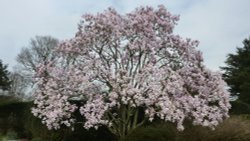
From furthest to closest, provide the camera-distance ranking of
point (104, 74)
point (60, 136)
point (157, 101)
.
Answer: point (60, 136), point (104, 74), point (157, 101)

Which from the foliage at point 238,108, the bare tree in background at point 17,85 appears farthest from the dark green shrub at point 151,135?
the bare tree in background at point 17,85

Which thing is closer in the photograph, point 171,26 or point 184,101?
point 184,101

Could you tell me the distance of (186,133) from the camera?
468 inches

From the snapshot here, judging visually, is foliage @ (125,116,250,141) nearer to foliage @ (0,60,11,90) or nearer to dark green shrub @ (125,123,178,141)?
dark green shrub @ (125,123,178,141)

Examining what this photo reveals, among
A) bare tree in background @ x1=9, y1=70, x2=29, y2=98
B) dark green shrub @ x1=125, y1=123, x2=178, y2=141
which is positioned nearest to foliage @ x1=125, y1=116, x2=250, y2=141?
dark green shrub @ x1=125, y1=123, x2=178, y2=141

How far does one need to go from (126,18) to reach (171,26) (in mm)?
1376

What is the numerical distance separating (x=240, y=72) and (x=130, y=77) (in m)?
25.0

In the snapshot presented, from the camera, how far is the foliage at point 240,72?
32.0 m

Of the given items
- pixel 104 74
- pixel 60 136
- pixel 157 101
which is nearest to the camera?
pixel 157 101

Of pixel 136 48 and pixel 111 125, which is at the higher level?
pixel 136 48

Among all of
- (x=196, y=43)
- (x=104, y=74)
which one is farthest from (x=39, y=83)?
(x=196, y=43)

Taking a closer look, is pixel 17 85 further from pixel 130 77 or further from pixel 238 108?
pixel 130 77

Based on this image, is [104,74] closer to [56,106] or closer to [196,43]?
[56,106]

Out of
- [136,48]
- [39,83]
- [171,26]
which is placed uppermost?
[171,26]
